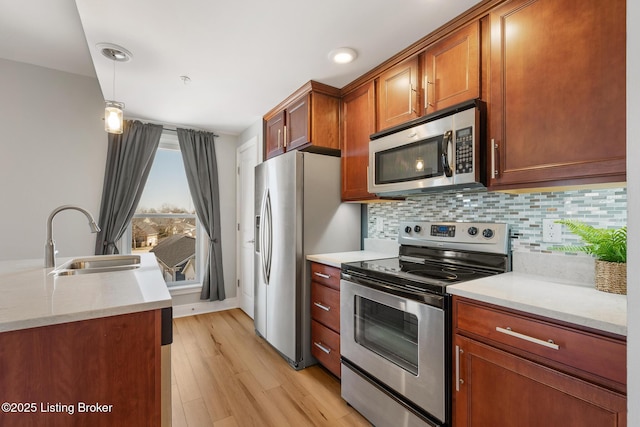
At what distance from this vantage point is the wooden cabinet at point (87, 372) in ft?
3.14

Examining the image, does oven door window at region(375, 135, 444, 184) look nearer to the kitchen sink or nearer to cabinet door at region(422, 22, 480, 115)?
cabinet door at region(422, 22, 480, 115)

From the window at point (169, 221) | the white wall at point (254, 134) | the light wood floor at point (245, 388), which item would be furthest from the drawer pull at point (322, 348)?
the window at point (169, 221)

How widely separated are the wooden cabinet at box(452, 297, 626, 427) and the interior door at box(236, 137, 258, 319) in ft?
8.75

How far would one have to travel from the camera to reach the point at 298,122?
8.75 ft

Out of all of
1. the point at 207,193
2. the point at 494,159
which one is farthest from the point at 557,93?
the point at 207,193

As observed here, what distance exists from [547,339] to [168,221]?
382cm

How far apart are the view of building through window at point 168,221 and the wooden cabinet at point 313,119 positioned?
5.85 feet

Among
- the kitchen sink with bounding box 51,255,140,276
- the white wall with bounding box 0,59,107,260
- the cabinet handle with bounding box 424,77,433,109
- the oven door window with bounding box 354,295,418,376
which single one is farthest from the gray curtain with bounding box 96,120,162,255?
the cabinet handle with bounding box 424,77,433,109

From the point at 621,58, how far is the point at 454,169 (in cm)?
72

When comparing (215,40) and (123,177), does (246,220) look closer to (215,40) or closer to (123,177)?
(123,177)

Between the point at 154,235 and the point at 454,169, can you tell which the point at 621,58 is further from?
the point at 154,235

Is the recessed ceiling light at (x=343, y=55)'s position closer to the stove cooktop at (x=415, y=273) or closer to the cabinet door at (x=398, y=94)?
the cabinet door at (x=398, y=94)

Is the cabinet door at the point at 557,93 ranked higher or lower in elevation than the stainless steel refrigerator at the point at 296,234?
higher

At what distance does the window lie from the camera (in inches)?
142
